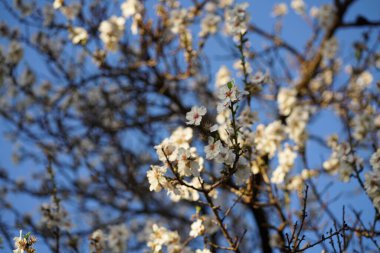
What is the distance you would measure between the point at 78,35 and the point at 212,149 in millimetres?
3210

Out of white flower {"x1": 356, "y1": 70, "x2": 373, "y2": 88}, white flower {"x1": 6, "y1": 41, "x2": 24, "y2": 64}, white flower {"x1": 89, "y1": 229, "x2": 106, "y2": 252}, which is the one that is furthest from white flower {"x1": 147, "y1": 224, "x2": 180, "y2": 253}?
white flower {"x1": 356, "y1": 70, "x2": 373, "y2": 88}

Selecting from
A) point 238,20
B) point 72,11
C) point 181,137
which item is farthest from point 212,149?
point 72,11

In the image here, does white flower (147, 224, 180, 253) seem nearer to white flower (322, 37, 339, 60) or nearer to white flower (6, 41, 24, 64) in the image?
white flower (322, 37, 339, 60)

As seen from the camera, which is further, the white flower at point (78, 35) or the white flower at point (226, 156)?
the white flower at point (78, 35)

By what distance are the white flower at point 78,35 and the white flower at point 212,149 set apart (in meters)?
2.89

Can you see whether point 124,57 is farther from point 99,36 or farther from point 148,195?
point 148,195

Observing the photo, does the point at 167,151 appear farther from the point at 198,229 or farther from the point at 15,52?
the point at 15,52

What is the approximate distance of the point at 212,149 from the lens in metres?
2.12

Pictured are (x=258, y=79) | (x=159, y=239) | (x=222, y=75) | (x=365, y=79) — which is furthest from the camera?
(x=365, y=79)

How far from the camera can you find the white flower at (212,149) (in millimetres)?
2066

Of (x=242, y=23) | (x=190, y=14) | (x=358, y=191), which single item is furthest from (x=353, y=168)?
(x=190, y=14)

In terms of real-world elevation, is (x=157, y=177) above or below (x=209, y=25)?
below

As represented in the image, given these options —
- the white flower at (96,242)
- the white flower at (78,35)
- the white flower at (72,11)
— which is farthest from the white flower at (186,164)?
the white flower at (72,11)

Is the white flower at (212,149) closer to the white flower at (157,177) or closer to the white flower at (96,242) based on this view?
the white flower at (157,177)
